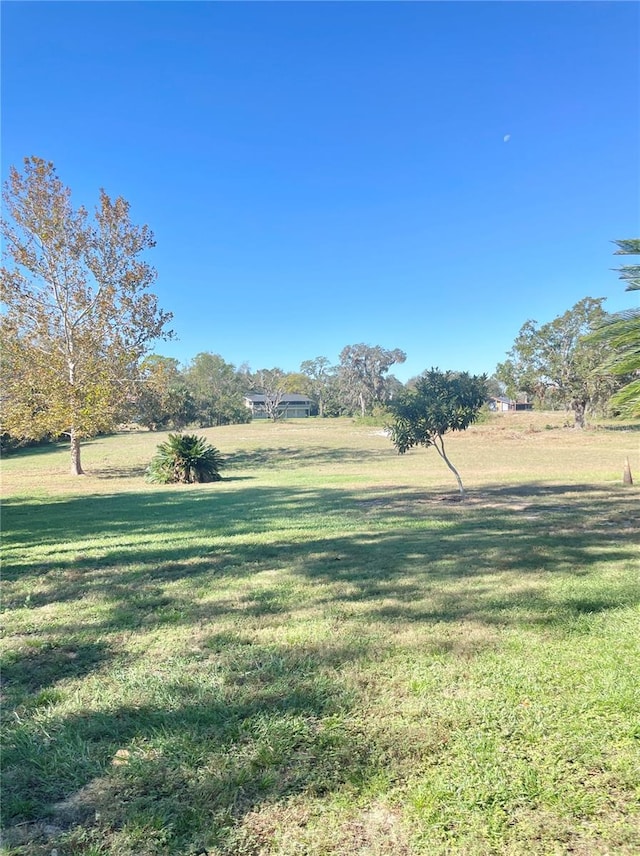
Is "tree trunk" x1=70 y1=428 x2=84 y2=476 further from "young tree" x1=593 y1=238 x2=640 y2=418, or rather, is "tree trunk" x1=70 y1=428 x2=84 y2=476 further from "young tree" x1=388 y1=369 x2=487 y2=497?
"young tree" x1=593 y1=238 x2=640 y2=418

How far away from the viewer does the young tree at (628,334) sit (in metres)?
6.45

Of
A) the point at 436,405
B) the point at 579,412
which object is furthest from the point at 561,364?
the point at 436,405

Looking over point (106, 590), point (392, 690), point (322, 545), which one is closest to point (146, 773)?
point (392, 690)

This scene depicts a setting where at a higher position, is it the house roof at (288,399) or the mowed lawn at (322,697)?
the house roof at (288,399)

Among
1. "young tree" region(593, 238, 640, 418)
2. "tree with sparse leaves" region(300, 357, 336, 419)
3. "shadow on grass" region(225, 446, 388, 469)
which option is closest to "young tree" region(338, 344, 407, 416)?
"tree with sparse leaves" region(300, 357, 336, 419)

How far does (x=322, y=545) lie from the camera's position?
20.7 ft

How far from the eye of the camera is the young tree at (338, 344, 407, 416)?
8850cm

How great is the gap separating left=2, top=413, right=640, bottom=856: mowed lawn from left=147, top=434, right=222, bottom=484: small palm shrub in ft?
30.4

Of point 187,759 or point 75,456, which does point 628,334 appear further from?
point 75,456

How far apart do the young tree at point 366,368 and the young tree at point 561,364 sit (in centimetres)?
4687

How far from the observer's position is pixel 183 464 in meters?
15.9

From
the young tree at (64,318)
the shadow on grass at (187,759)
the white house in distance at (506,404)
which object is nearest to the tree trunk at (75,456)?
the young tree at (64,318)

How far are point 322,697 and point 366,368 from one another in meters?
88.1

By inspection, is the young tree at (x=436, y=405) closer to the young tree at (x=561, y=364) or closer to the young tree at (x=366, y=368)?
the young tree at (x=561, y=364)
